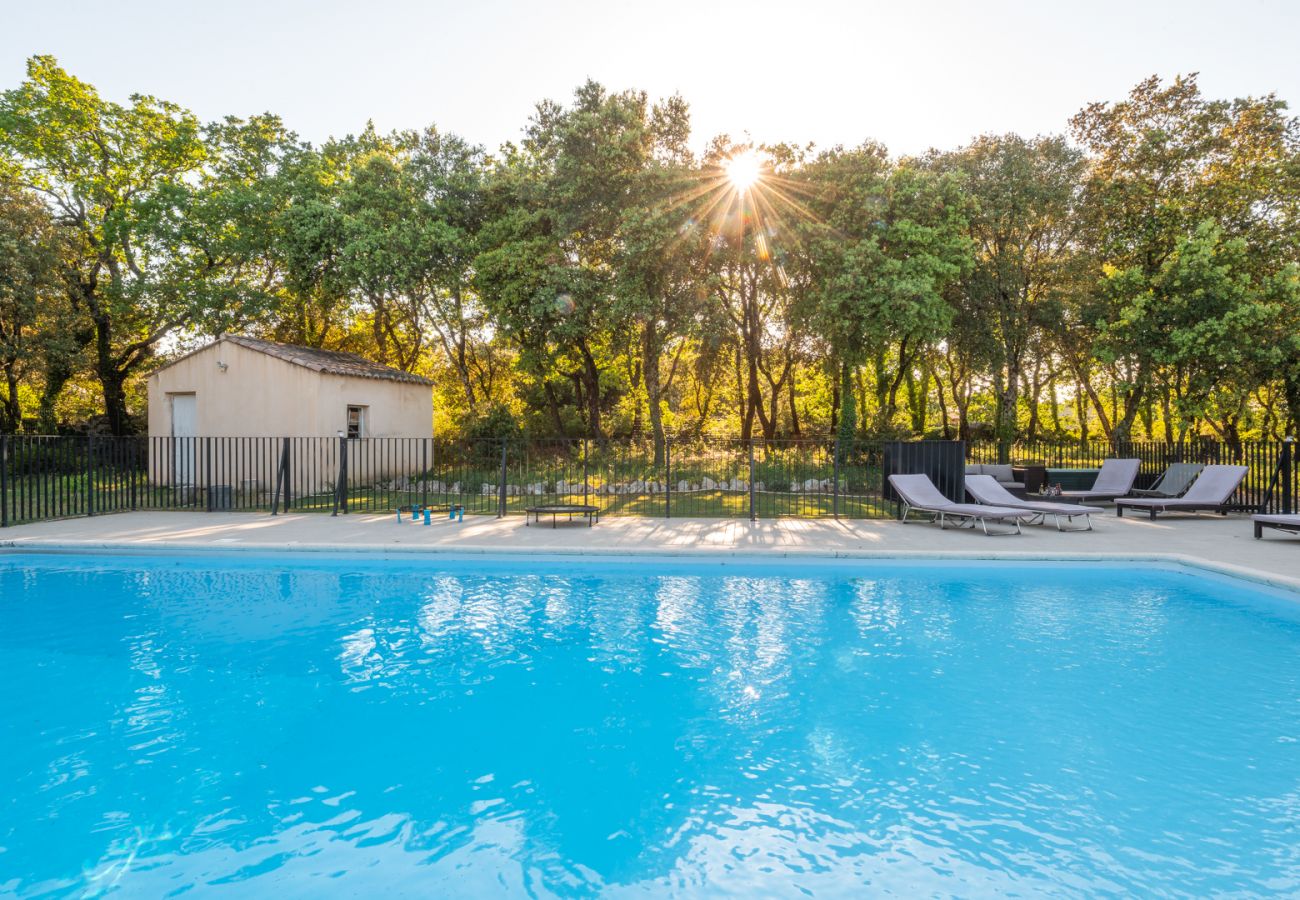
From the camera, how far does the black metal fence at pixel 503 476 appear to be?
1334cm

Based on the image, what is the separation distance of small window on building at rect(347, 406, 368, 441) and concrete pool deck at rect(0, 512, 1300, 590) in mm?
6511

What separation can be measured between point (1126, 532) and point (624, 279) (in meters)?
13.3

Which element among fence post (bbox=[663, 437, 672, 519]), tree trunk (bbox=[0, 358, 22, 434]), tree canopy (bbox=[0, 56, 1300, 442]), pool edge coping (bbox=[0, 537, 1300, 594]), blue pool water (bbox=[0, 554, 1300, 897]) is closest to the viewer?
blue pool water (bbox=[0, 554, 1300, 897])

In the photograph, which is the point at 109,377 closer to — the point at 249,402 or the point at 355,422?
the point at 249,402

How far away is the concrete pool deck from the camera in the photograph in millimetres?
9102

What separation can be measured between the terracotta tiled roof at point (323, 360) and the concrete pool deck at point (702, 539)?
6.13 meters

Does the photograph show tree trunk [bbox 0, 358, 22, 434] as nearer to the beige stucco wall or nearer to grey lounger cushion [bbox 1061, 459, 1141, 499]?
the beige stucco wall

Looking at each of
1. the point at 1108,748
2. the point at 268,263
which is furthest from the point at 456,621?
the point at 268,263

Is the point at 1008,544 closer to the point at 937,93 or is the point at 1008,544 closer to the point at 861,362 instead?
the point at 937,93

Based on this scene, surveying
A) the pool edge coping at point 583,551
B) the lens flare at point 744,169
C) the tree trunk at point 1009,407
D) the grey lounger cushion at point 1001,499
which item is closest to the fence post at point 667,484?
the pool edge coping at point 583,551

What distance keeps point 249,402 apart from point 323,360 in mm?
2210

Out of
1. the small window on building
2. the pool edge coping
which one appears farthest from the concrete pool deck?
the small window on building

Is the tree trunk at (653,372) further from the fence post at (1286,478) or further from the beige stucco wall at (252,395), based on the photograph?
the fence post at (1286,478)

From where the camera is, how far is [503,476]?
13.1 meters
